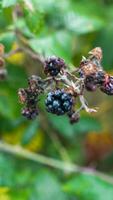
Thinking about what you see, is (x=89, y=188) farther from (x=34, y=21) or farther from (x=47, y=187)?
(x=34, y=21)

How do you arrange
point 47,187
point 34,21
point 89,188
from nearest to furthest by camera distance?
1. point 34,21
2. point 89,188
3. point 47,187

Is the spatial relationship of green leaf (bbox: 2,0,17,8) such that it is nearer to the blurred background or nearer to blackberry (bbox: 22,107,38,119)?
the blurred background

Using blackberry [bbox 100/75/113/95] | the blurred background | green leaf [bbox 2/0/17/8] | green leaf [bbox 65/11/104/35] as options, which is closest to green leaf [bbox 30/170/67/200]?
the blurred background

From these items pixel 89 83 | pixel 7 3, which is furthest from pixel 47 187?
pixel 89 83

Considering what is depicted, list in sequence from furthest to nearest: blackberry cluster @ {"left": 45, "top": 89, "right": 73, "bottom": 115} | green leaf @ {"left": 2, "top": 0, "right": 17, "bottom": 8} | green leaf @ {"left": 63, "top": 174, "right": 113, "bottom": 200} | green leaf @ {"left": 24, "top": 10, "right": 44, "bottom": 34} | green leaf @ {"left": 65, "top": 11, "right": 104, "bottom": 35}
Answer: green leaf @ {"left": 65, "top": 11, "right": 104, "bottom": 35}, green leaf @ {"left": 63, "top": 174, "right": 113, "bottom": 200}, green leaf @ {"left": 24, "top": 10, "right": 44, "bottom": 34}, green leaf @ {"left": 2, "top": 0, "right": 17, "bottom": 8}, blackberry cluster @ {"left": 45, "top": 89, "right": 73, "bottom": 115}

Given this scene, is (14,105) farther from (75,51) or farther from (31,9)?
(31,9)
